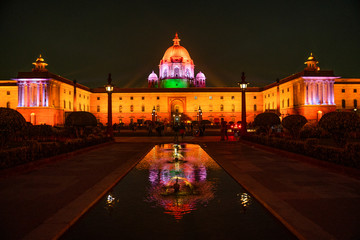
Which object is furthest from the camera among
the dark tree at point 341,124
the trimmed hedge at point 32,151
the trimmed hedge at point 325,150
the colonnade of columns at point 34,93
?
the colonnade of columns at point 34,93

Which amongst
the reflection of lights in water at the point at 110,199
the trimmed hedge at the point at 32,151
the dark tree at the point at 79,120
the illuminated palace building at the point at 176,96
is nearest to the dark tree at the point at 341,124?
the reflection of lights in water at the point at 110,199

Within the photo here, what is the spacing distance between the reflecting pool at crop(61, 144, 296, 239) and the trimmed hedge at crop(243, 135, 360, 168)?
350 centimetres

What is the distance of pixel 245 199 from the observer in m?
6.34

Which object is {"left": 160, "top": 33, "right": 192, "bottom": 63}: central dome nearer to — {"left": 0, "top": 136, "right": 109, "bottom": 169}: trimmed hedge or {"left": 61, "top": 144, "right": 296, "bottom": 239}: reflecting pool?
{"left": 0, "top": 136, "right": 109, "bottom": 169}: trimmed hedge

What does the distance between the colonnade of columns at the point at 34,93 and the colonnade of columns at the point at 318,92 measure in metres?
44.2

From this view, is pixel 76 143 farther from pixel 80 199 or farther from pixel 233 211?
pixel 233 211

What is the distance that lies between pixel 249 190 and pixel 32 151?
7288 mm

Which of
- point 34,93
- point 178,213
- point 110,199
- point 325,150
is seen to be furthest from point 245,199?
point 34,93

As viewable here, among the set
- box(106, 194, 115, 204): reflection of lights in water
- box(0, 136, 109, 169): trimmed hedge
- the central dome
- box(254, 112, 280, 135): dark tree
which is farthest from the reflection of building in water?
the central dome

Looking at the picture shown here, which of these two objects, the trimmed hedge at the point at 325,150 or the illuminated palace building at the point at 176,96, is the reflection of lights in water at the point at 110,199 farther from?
the illuminated palace building at the point at 176,96

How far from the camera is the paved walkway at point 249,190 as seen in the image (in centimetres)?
455

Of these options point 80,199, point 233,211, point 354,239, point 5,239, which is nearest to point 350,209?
point 354,239

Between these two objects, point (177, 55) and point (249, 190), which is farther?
Answer: point (177, 55)

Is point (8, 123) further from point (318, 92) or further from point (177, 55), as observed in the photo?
point (177, 55)
